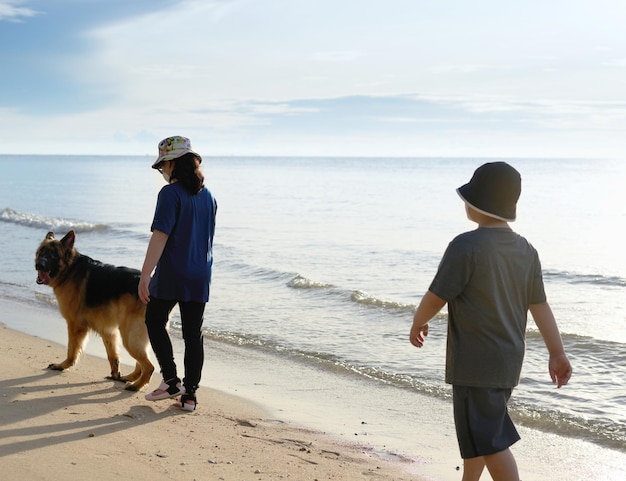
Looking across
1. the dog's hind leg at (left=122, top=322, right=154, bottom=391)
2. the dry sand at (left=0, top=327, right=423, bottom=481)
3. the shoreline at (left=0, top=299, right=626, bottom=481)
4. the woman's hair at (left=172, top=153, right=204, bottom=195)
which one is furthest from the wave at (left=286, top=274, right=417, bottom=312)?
the woman's hair at (left=172, top=153, right=204, bottom=195)

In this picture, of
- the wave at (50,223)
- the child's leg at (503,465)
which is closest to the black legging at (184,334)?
the child's leg at (503,465)

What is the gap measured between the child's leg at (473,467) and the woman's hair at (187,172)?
291 centimetres

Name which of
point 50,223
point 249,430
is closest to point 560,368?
point 249,430

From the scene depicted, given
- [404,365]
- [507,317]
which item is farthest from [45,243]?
[507,317]

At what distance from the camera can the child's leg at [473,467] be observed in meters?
3.35

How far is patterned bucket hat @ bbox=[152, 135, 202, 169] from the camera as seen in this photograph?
17.5ft

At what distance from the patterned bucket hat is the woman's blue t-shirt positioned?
0.21 meters

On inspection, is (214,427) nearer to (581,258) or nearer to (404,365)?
(404,365)

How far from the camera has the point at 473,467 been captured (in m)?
3.38

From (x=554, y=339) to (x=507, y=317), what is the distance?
0.30 metres

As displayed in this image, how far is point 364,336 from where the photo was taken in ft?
31.2

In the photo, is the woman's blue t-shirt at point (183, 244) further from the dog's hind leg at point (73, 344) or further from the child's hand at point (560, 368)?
the child's hand at point (560, 368)

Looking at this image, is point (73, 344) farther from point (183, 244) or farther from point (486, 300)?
point (486, 300)

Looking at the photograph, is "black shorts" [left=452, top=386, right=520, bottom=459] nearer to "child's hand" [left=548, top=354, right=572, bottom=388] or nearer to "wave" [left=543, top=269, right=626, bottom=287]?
"child's hand" [left=548, top=354, right=572, bottom=388]
